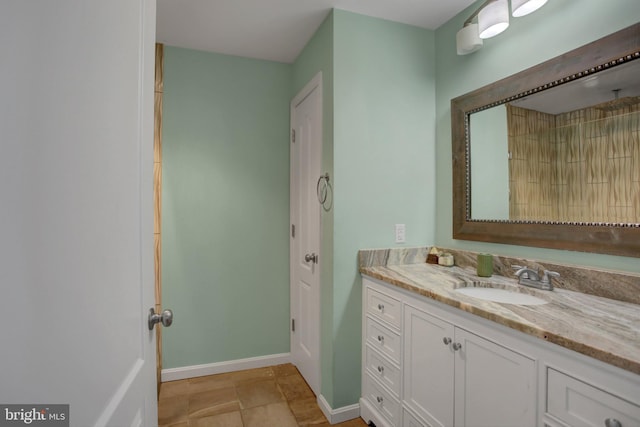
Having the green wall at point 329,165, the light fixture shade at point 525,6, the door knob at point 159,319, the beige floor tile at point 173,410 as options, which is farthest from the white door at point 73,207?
the light fixture shade at point 525,6

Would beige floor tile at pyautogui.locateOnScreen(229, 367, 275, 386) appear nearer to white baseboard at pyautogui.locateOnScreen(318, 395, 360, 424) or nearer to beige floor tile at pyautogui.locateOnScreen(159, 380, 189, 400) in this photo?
beige floor tile at pyautogui.locateOnScreen(159, 380, 189, 400)

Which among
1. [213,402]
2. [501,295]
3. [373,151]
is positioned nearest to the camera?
[501,295]

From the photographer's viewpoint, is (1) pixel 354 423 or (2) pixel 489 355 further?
(1) pixel 354 423

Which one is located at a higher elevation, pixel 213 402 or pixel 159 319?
pixel 159 319

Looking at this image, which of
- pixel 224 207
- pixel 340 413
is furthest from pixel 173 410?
pixel 224 207

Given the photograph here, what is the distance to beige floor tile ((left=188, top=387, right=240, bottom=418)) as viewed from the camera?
208cm

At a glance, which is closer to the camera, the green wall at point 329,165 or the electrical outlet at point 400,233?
the green wall at point 329,165

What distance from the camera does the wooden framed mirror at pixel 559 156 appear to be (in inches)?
49.8

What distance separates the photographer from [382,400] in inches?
70.8

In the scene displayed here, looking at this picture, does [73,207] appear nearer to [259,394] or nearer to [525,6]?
[525,6]

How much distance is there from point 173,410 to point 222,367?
0.53 metres

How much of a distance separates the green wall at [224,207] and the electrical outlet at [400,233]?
42.4 inches

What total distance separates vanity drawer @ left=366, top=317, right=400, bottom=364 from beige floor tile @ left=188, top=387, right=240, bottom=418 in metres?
1.04

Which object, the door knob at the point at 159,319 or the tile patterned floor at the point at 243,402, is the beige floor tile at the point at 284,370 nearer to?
the tile patterned floor at the point at 243,402
